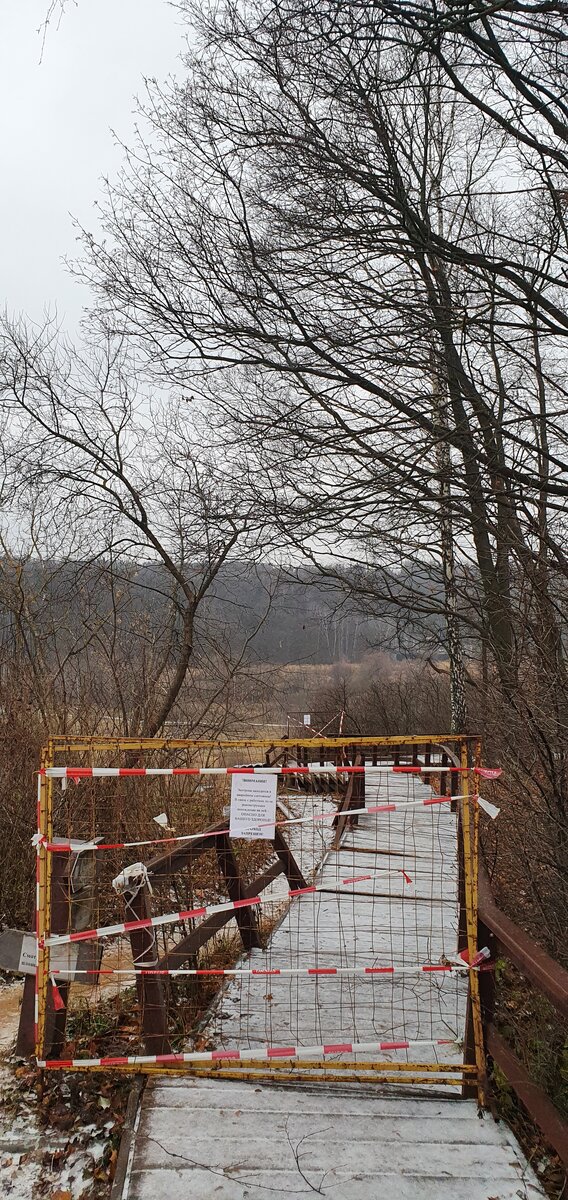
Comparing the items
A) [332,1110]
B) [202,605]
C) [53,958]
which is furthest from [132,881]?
[202,605]

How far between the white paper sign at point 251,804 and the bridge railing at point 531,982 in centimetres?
118

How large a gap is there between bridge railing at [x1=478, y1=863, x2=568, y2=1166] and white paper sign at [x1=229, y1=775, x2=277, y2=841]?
1.18 m

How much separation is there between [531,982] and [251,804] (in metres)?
1.63

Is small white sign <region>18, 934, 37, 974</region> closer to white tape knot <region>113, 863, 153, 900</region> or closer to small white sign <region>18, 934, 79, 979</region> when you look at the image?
small white sign <region>18, 934, 79, 979</region>

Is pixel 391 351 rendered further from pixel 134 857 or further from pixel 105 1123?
pixel 105 1123

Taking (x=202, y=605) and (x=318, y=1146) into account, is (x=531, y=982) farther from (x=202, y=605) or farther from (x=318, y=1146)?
(x=202, y=605)

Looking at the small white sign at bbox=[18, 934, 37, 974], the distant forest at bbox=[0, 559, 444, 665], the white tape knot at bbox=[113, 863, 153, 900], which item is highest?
the distant forest at bbox=[0, 559, 444, 665]

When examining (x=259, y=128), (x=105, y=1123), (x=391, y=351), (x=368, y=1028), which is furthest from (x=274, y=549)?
(x=105, y=1123)

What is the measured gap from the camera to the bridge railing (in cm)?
309

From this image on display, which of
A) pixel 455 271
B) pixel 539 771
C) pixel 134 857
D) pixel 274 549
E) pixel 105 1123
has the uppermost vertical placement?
pixel 455 271

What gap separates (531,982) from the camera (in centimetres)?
344

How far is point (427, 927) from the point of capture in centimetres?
670

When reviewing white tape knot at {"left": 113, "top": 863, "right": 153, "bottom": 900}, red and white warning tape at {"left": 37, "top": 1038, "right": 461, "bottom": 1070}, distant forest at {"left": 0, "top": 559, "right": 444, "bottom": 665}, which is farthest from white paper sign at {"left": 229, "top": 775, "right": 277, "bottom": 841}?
distant forest at {"left": 0, "top": 559, "right": 444, "bottom": 665}

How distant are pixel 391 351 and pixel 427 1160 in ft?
20.5
